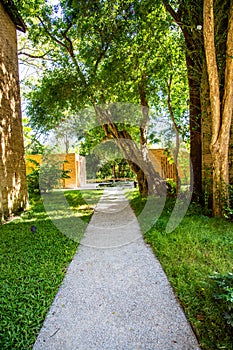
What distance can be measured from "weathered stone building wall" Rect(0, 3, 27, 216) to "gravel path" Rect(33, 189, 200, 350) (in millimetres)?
3438

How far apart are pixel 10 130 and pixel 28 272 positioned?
4790mm

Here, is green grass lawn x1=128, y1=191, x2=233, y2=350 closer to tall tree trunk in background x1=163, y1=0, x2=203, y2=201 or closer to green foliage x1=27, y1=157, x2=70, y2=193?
tall tree trunk in background x1=163, y1=0, x2=203, y2=201

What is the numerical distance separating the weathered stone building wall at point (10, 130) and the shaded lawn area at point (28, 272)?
106cm

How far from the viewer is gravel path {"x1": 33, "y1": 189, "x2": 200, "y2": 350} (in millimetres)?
Answer: 1856

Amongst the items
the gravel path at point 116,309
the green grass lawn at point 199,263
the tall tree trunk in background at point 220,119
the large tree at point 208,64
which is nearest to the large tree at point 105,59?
the large tree at point 208,64

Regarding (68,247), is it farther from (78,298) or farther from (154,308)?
(154,308)

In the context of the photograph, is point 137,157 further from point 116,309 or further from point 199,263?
point 116,309

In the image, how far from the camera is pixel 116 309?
7.43ft

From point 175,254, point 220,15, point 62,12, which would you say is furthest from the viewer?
point 62,12

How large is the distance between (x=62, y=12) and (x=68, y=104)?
2.57 m

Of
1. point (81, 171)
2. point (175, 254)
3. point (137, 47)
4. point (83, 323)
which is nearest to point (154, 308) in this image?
point (83, 323)

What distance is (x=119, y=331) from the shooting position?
197cm

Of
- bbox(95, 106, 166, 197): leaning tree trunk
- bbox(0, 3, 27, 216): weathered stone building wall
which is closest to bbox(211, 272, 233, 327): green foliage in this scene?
bbox(0, 3, 27, 216): weathered stone building wall

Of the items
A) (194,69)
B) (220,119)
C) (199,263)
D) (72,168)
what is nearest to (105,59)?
(194,69)
